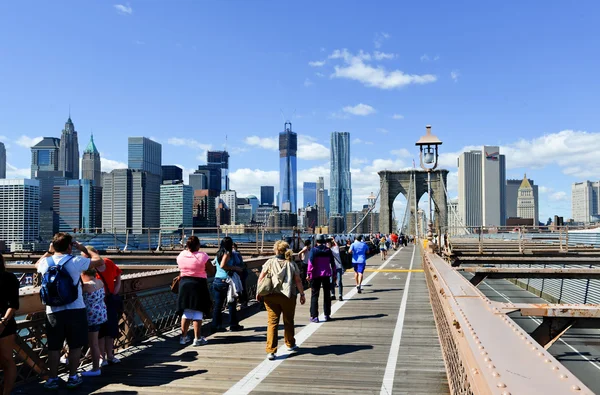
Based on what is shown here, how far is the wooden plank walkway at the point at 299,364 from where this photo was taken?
19.0 ft

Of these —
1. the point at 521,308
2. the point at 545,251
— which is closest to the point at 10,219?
the point at 545,251

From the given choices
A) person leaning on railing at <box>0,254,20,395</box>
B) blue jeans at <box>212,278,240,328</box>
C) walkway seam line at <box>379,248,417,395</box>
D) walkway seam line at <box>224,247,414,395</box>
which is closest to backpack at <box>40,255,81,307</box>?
person leaning on railing at <box>0,254,20,395</box>

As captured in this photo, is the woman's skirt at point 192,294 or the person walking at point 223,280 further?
the person walking at point 223,280

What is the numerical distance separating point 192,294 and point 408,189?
309ft

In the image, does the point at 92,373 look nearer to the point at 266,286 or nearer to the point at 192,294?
the point at 192,294

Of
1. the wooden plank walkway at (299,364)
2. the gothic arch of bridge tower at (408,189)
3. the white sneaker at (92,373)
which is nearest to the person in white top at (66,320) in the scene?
the wooden plank walkway at (299,364)

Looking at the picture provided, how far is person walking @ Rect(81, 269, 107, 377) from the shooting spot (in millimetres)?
6145

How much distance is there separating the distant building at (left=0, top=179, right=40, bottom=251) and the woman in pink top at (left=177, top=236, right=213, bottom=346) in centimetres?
19068

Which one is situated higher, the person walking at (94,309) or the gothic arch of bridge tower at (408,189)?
the gothic arch of bridge tower at (408,189)

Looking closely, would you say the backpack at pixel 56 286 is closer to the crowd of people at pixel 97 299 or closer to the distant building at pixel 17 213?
the crowd of people at pixel 97 299

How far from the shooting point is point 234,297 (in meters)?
8.95

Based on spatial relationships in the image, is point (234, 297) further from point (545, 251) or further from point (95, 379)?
point (545, 251)

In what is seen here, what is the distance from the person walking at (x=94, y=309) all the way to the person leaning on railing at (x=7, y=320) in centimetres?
104

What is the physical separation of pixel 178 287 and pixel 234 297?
1.19m
